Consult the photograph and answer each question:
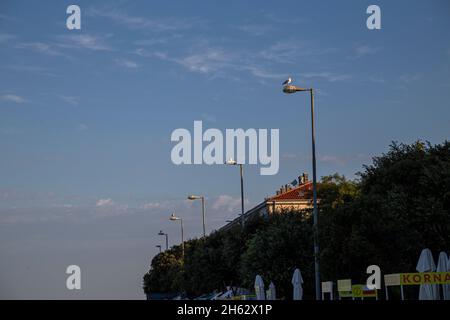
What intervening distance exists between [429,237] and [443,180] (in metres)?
3.32

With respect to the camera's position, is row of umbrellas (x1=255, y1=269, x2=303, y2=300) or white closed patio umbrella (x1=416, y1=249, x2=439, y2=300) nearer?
white closed patio umbrella (x1=416, y1=249, x2=439, y2=300)

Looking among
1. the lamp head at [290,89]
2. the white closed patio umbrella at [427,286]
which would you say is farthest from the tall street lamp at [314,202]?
the white closed patio umbrella at [427,286]

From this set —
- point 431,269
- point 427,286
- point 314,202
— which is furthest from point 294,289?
point 427,286

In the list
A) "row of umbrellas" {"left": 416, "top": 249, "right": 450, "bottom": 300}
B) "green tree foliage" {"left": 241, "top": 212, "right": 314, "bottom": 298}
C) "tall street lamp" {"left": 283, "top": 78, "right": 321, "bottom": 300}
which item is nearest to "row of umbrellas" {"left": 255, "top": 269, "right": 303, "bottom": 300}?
"tall street lamp" {"left": 283, "top": 78, "right": 321, "bottom": 300}

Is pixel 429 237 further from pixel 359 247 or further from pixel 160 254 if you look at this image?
pixel 160 254

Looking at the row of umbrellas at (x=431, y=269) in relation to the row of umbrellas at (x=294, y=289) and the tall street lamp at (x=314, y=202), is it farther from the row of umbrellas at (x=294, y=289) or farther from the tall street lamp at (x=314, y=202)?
the row of umbrellas at (x=294, y=289)

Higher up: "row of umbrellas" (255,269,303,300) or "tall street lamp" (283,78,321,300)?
"tall street lamp" (283,78,321,300)

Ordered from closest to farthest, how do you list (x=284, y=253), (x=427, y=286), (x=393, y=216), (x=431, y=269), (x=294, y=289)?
(x=427, y=286), (x=431, y=269), (x=393, y=216), (x=294, y=289), (x=284, y=253)

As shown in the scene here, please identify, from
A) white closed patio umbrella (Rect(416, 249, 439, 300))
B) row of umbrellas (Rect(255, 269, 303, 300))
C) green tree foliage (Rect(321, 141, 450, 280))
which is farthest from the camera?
row of umbrellas (Rect(255, 269, 303, 300))

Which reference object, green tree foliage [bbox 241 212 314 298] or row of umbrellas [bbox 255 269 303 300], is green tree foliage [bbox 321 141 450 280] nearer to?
row of umbrellas [bbox 255 269 303 300]

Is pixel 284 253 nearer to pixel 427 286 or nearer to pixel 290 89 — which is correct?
pixel 290 89

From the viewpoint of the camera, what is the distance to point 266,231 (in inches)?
2061

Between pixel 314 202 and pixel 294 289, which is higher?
pixel 314 202
